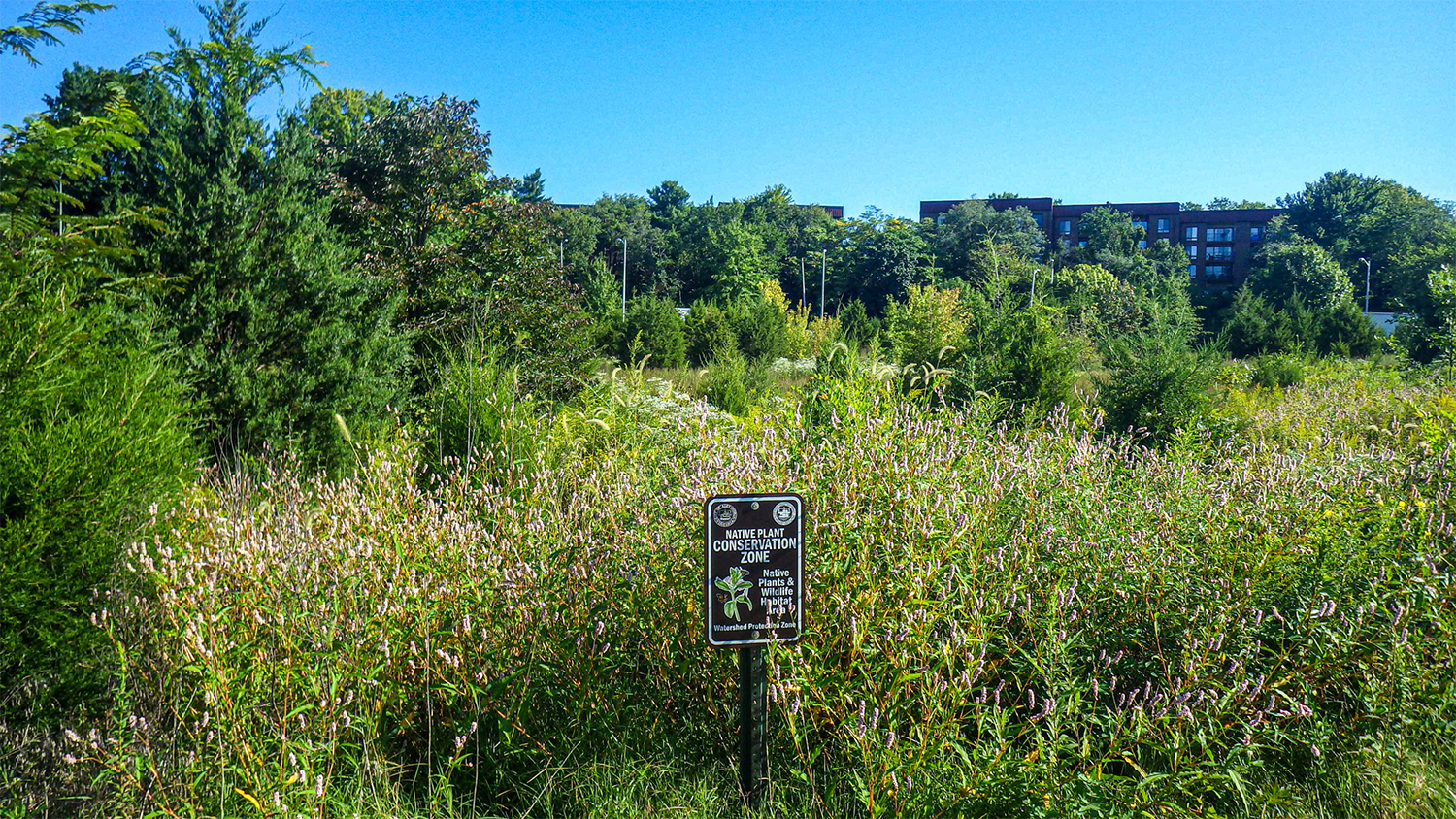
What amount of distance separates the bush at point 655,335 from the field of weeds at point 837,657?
18.4 meters

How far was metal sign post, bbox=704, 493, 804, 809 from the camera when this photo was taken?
2758 mm

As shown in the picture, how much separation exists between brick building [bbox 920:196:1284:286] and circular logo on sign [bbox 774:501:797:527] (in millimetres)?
79737

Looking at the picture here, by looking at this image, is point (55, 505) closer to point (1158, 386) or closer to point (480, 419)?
point (480, 419)

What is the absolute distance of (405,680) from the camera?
3.21 m

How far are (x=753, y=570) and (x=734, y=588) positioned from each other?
9 cm

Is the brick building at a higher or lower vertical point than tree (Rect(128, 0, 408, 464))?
higher

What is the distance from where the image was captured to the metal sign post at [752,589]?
9.05 ft

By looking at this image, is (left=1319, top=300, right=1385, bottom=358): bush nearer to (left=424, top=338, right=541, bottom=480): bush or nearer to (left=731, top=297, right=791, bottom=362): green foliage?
(left=731, top=297, right=791, bottom=362): green foliage

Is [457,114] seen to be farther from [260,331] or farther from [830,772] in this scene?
[830,772]

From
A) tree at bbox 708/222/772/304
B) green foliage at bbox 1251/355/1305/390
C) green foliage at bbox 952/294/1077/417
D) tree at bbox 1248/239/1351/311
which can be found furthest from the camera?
tree at bbox 708/222/772/304

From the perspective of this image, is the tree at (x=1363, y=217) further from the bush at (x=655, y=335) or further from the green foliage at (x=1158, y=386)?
the green foliage at (x=1158, y=386)

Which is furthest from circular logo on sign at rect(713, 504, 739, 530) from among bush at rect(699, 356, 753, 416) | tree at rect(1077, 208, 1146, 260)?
tree at rect(1077, 208, 1146, 260)

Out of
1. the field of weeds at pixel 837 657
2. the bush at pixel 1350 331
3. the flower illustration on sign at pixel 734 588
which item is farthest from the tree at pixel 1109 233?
the flower illustration on sign at pixel 734 588

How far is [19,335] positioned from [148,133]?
4.54 meters
